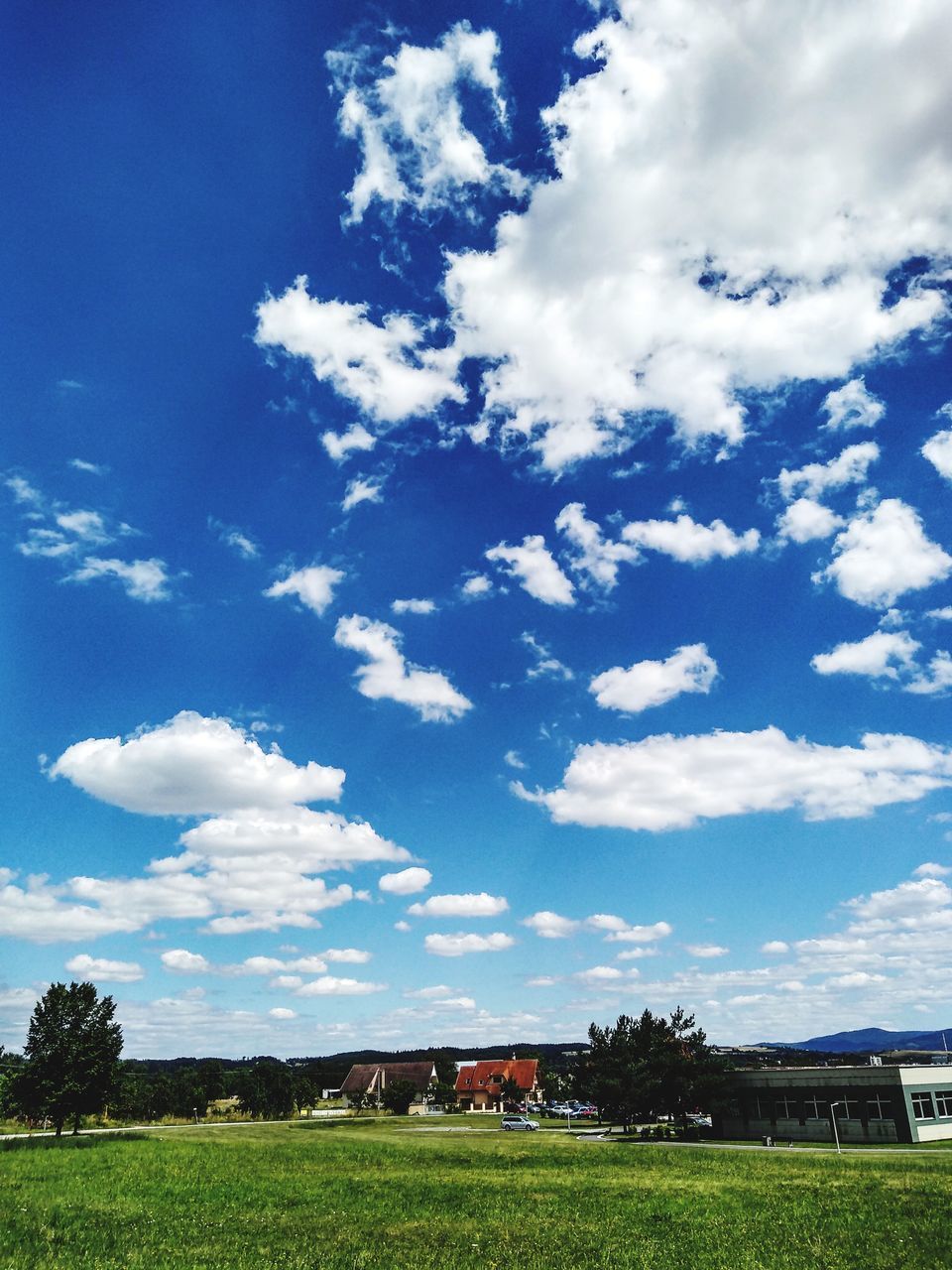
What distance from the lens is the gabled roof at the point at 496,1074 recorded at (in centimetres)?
13188

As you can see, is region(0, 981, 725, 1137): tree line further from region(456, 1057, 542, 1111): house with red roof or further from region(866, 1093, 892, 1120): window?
region(456, 1057, 542, 1111): house with red roof

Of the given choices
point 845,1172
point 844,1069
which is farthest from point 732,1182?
point 844,1069

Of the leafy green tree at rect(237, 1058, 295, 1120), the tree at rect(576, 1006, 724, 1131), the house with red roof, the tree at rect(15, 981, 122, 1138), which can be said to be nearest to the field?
the tree at rect(15, 981, 122, 1138)

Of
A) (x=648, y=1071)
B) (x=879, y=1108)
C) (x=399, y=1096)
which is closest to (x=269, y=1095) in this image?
(x=399, y=1096)

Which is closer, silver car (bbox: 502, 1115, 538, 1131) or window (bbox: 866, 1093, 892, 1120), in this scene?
window (bbox: 866, 1093, 892, 1120)

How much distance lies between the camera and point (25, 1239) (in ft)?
72.1

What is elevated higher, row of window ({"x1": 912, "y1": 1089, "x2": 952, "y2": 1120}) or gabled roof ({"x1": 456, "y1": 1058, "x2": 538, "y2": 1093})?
row of window ({"x1": 912, "y1": 1089, "x2": 952, "y2": 1120})

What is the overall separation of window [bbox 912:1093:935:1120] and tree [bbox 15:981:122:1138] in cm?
6043

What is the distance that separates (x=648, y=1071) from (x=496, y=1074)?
7394 cm

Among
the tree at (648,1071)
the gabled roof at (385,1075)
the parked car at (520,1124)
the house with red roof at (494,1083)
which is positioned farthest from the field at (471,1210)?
the gabled roof at (385,1075)

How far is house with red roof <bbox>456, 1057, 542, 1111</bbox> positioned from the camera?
12962cm

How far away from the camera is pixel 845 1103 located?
6231 cm

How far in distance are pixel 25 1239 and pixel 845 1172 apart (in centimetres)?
3479

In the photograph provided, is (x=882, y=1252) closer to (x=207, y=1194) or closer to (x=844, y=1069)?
(x=207, y=1194)
